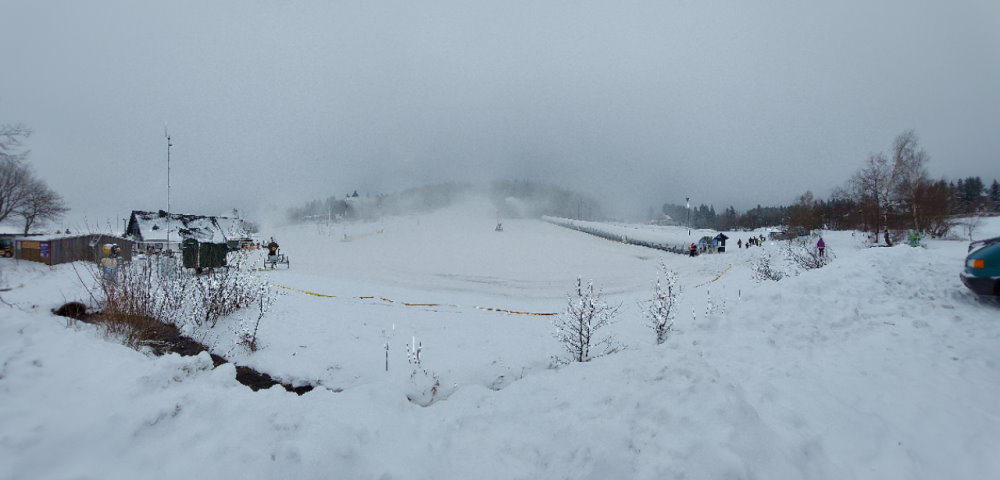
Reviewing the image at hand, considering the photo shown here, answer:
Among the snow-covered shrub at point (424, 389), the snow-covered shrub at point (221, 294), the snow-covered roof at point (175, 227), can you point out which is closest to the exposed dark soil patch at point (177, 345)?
the snow-covered shrub at point (221, 294)

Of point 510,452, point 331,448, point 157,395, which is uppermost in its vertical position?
point 157,395

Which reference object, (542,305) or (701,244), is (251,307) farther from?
(701,244)

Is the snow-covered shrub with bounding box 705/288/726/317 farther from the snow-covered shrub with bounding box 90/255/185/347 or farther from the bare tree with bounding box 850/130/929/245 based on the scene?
the bare tree with bounding box 850/130/929/245

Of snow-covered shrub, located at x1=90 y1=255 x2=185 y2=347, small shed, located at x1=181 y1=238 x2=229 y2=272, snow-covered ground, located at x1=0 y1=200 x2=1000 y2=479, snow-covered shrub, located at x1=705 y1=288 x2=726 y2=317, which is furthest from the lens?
small shed, located at x1=181 y1=238 x2=229 y2=272

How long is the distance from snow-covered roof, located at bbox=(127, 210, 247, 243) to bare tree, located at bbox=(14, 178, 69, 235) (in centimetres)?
526

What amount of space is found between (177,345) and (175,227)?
40.5 metres

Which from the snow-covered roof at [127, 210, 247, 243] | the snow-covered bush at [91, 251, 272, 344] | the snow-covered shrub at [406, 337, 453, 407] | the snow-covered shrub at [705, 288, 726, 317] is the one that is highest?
the snow-covered roof at [127, 210, 247, 243]

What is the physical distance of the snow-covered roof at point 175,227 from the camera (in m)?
38.5

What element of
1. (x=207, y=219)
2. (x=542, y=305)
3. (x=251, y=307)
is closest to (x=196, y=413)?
(x=251, y=307)

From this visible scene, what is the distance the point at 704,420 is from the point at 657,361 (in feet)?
3.67

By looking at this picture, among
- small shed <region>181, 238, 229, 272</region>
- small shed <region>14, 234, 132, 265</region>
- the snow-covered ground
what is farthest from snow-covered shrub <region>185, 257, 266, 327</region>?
small shed <region>14, 234, 132, 265</region>

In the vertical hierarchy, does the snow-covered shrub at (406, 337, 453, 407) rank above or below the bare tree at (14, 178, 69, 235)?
below

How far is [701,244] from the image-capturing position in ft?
136

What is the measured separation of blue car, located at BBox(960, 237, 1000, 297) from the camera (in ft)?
19.9
